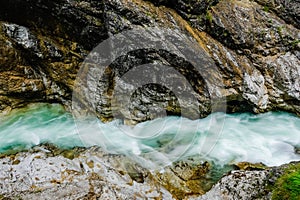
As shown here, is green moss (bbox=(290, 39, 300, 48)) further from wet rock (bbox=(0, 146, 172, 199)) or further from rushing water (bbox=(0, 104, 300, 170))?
wet rock (bbox=(0, 146, 172, 199))

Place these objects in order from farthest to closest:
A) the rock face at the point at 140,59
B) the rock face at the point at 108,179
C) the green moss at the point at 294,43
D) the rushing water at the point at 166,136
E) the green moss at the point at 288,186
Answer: the green moss at the point at 294,43 < the rock face at the point at 140,59 < the rushing water at the point at 166,136 < the rock face at the point at 108,179 < the green moss at the point at 288,186

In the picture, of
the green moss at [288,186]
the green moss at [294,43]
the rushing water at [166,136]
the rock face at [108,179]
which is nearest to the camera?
the green moss at [288,186]

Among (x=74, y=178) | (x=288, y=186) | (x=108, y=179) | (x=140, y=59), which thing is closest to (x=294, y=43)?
(x=140, y=59)

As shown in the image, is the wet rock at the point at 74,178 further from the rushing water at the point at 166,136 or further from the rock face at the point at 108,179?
the rushing water at the point at 166,136

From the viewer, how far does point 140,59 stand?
7617 mm

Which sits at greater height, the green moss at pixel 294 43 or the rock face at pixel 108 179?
the green moss at pixel 294 43

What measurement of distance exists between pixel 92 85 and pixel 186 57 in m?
2.43

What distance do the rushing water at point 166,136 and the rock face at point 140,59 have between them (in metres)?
0.33

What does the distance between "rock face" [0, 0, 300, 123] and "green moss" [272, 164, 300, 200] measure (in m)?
3.37

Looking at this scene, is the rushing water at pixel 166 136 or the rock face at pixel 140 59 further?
the rock face at pixel 140 59

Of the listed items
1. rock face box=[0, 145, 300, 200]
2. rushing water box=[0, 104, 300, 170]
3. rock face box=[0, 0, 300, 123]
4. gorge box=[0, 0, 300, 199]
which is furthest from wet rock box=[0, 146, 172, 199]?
rock face box=[0, 0, 300, 123]

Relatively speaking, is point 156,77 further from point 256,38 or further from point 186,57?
point 256,38

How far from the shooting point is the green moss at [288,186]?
403 centimetres

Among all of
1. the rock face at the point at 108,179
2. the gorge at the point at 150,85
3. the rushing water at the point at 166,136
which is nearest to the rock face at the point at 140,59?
the gorge at the point at 150,85
